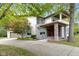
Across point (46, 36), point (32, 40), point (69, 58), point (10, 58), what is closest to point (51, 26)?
point (46, 36)

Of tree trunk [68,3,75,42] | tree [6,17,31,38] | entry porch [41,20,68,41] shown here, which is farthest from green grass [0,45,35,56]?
tree trunk [68,3,75,42]

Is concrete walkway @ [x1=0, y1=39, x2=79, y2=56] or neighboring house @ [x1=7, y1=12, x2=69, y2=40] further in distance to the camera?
neighboring house @ [x1=7, y1=12, x2=69, y2=40]

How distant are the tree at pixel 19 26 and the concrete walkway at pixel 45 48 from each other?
0.17m

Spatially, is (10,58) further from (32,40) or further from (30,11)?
(30,11)

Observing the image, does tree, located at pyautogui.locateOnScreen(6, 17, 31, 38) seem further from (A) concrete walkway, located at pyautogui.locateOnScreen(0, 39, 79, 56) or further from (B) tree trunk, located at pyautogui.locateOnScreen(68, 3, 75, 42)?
(B) tree trunk, located at pyautogui.locateOnScreen(68, 3, 75, 42)

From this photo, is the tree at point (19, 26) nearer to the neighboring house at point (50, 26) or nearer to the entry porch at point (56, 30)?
the neighboring house at point (50, 26)

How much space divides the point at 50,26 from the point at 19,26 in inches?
21.0

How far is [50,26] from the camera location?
130 inches

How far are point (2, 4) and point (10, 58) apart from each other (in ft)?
3.00

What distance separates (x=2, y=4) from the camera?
3.24m

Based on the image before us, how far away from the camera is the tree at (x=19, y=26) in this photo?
327 centimetres

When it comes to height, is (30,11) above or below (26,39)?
above

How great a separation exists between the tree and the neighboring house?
93 millimetres

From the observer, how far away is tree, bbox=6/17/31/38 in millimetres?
3273
